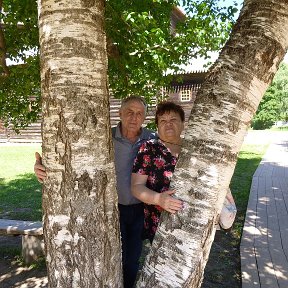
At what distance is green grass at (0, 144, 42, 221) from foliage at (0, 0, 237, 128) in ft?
8.83

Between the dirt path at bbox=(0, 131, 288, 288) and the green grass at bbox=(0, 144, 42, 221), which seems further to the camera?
the green grass at bbox=(0, 144, 42, 221)

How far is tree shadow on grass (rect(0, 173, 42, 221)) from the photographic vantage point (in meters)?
7.12

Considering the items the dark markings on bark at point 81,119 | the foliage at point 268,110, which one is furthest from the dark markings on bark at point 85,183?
the foliage at point 268,110

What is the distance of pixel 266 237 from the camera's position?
5551 mm

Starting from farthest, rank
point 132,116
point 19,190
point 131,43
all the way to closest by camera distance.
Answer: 1. point 19,190
2. point 131,43
3. point 132,116

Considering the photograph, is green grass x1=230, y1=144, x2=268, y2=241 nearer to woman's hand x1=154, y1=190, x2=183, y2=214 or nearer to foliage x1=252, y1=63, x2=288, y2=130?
woman's hand x1=154, y1=190, x2=183, y2=214

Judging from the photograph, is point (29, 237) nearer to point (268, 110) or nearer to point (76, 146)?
point (76, 146)

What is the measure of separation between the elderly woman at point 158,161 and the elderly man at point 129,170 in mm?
293

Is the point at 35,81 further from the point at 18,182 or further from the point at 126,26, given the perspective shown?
the point at 18,182

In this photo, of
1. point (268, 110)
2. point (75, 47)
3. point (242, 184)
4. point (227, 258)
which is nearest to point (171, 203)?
point (75, 47)

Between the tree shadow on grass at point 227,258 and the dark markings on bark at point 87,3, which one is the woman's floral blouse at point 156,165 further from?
the tree shadow on grass at point 227,258

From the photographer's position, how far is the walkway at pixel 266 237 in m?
4.18

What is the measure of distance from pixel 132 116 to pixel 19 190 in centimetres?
740

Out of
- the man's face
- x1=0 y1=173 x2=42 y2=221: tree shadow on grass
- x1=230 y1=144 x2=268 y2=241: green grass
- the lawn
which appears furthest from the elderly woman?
x1=0 y1=173 x2=42 y2=221: tree shadow on grass
